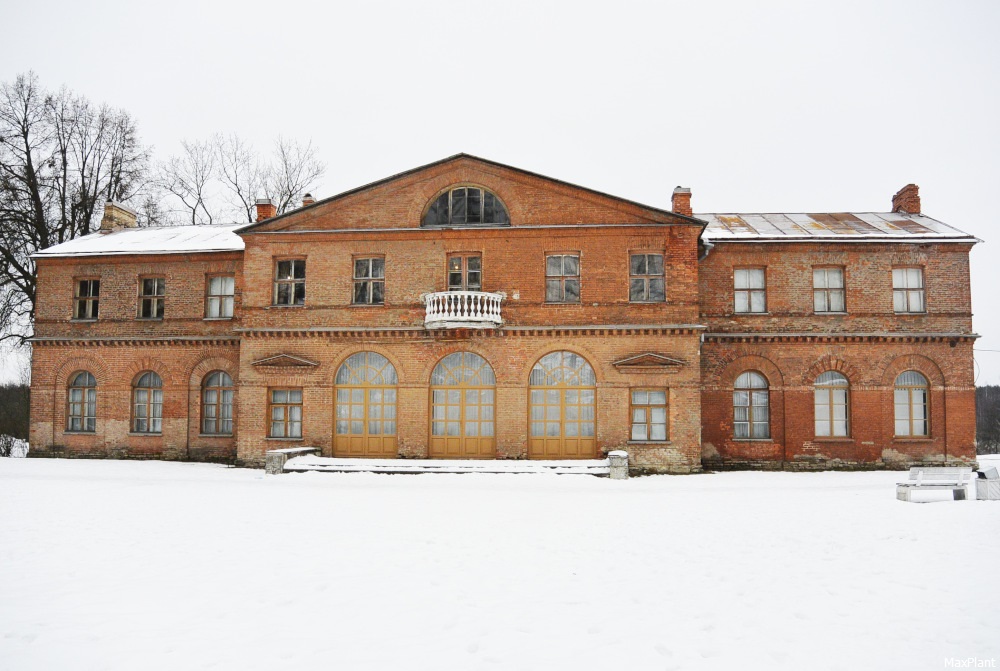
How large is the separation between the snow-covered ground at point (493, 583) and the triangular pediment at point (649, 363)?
549 cm

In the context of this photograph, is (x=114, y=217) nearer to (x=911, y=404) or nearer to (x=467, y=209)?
(x=467, y=209)

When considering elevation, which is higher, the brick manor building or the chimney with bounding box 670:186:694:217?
the chimney with bounding box 670:186:694:217

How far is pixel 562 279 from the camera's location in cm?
1912

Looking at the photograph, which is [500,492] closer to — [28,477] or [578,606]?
[578,606]

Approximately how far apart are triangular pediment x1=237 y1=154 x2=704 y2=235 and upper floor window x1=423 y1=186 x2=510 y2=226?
0.57ft

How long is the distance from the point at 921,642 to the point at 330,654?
5033 mm

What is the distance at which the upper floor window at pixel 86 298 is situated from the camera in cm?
2252

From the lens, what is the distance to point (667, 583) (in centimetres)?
740

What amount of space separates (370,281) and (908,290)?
16.6m

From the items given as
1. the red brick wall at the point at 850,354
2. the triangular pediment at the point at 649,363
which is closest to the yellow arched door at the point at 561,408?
the triangular pediment at the point at 649,363

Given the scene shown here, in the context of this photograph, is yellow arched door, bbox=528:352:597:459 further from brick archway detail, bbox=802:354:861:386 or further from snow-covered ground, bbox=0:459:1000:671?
brick archway detail, bbox=802:354:861:386

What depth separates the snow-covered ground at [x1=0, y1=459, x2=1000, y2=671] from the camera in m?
5.44

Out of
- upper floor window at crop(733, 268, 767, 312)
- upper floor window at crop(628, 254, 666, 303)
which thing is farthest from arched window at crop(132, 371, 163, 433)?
upper floor window at crop(733, 268, 767, 312)

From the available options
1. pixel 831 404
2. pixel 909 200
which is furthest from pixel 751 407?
pixel 909 200
